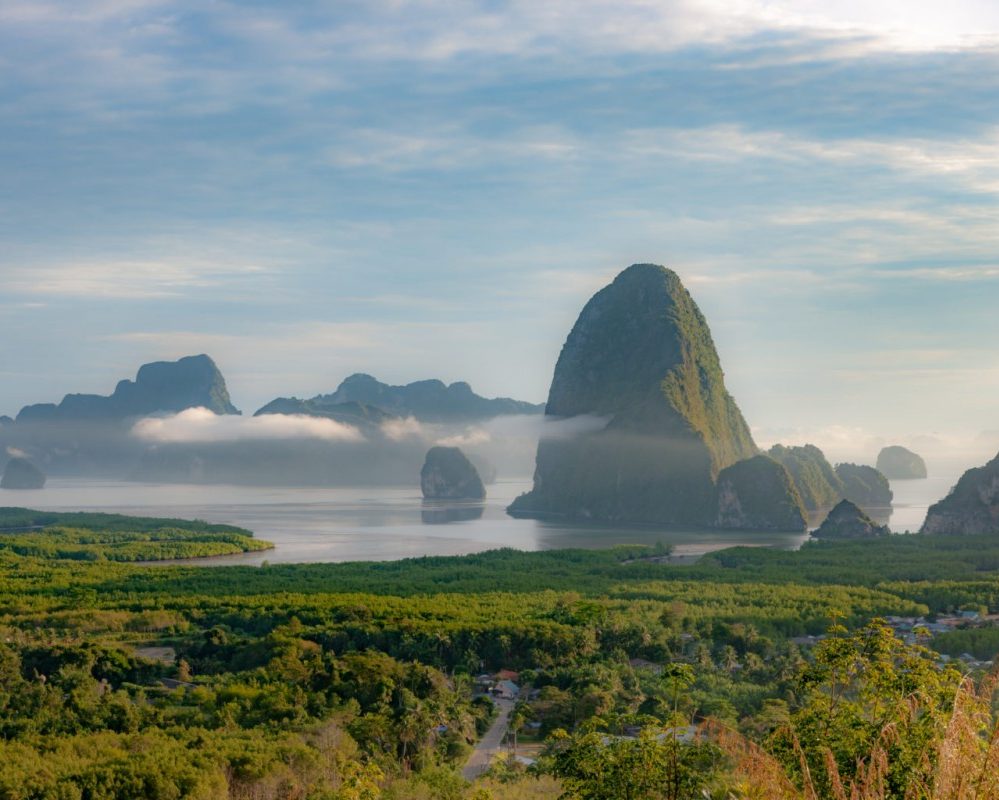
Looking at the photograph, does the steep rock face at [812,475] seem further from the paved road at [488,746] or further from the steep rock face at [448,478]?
the paved road at [488,746]

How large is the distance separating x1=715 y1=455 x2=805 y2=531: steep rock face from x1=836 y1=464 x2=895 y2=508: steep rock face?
5336cm

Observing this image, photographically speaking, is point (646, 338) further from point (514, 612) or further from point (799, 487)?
point (514, 612)

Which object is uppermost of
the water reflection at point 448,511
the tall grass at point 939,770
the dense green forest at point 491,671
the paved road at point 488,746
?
the tall grass at point 939,770

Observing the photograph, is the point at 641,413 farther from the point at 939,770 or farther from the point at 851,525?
the point at 939,770

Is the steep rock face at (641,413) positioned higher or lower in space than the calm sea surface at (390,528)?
higher

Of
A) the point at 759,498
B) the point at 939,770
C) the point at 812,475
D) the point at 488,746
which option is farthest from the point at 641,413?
the point at 939,770

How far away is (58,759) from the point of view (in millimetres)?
27859

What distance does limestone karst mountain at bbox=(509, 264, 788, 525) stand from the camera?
481 feet

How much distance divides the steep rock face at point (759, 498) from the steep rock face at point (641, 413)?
4.22m

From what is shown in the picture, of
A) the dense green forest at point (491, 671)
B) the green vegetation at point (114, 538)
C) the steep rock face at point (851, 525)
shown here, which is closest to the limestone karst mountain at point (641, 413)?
the steep rock face at point (851, 525)

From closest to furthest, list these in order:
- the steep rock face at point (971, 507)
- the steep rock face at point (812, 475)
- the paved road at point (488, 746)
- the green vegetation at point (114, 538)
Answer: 1. the paved road at point (488, 746)
2. the green vegetation at point (114, 538)
3. the steep rock face at point (971, 507)
4. the steep rock face at point (812, 475)

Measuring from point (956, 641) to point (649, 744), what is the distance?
120 ft

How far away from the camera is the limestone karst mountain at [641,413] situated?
481 ft

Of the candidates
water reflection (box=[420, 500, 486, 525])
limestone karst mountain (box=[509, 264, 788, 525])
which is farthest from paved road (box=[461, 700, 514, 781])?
limestone karst mountain (box=[509, 264, 788, 525])
